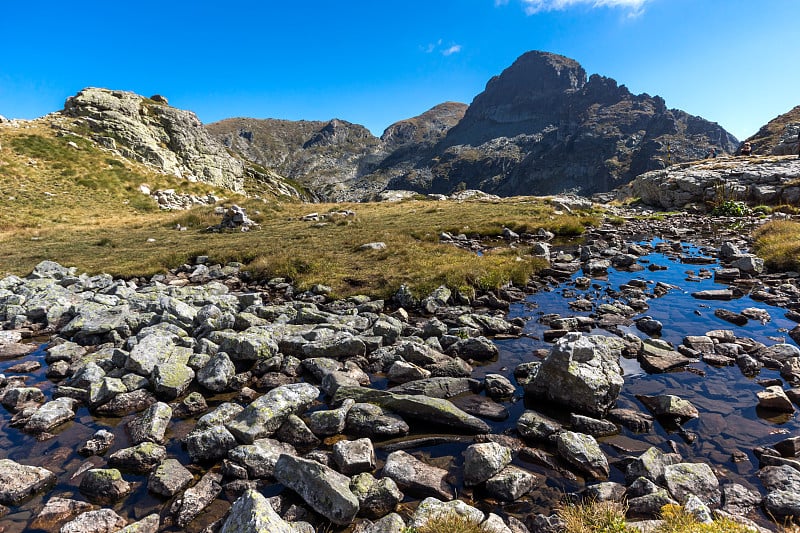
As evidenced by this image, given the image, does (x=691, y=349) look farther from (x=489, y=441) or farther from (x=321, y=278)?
(x=321, y=278)

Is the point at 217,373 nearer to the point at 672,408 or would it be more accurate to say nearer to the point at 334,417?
the point at 334,417

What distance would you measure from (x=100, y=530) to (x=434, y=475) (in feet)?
17.0

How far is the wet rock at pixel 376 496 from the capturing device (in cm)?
589

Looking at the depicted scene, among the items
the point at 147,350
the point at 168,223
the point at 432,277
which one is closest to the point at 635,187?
the point at 432,277

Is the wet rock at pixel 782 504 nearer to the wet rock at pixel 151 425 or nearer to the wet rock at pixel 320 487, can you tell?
the wet rock at pixel 320 487

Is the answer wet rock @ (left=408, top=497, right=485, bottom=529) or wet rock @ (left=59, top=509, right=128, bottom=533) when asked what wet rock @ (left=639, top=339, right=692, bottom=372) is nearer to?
wet rock @ (left=408, top=497, right=485, bottom=529)

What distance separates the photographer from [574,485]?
636 cm

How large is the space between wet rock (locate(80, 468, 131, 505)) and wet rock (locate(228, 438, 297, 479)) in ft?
5.51

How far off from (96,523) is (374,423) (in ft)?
15.3

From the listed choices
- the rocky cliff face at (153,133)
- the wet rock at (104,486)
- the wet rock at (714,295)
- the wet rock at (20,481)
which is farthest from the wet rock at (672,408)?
the rocky cliff face at (153,133)

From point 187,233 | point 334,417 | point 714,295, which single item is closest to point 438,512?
point 334,417

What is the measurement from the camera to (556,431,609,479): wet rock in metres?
6.59

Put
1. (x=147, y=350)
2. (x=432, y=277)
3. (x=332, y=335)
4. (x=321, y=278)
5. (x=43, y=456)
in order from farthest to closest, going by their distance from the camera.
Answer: (x=321, y=278)
(x=432, y=277)
(x=332, y=335)
(x=147, y=350)
(x=43, y=456)

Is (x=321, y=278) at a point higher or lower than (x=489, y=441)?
higher
